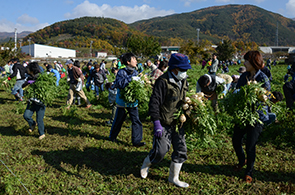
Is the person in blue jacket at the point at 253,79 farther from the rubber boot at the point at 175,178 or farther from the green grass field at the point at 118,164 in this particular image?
the rubber boot at the point at 175,178

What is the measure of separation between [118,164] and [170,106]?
2063mm

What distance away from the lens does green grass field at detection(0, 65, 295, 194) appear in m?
3.83

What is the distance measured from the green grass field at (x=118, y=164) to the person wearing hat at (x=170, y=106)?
2.37 ft

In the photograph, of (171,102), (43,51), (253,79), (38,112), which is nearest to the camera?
(171,102)

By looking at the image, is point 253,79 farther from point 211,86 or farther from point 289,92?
point 289,92

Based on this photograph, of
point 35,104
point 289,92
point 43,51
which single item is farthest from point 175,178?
point 43,51

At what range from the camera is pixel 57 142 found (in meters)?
5.77

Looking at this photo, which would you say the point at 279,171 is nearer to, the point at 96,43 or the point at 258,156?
the point at 258,156

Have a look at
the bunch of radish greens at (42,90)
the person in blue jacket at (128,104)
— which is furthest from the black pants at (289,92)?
the bunch of radish greens at (42,90)

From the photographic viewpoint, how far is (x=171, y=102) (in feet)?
11.1

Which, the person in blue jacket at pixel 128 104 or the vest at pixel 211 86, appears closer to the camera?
the vest at pixel 211 86

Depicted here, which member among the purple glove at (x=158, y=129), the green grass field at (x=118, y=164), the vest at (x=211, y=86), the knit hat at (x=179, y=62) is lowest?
the green grass field at (x=118, y=164)

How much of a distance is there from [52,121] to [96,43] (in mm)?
146424

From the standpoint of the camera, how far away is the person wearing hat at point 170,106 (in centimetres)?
331
